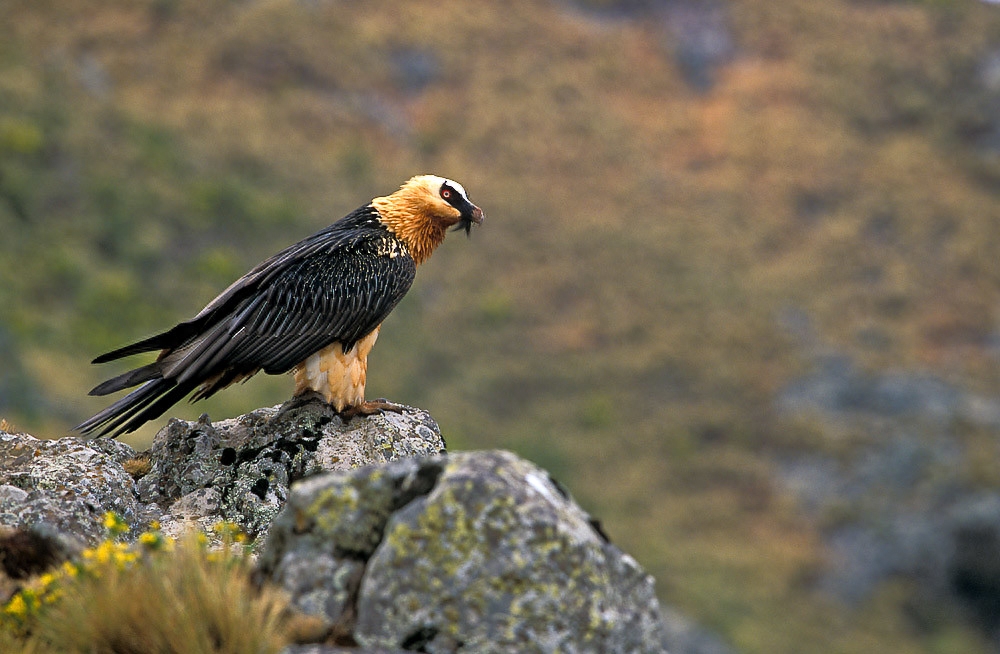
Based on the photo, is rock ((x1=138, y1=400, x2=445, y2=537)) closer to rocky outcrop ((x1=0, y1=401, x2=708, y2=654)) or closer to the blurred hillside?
rocky outcrop ((x1=0, y1=401, x2=708, y2=654))

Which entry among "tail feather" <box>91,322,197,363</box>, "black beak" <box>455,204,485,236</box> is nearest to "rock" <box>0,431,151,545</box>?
"tail feather" <box>91,322,197,363</box>

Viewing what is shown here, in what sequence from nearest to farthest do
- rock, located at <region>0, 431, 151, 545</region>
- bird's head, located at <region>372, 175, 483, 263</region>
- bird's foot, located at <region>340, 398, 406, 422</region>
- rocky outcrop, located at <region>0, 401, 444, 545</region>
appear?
rock, located at <region>0, 431, 151, 545</region> < rocky outcrop, located at <region>0, 401, 444, 545</region> < bird's foot, located at <region>340, 398, 406, 422</region> < bird's head, located at <region>372, 175, 483, 263</region>

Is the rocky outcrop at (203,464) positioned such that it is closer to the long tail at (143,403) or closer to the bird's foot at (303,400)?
the bird's foot at (303,400)

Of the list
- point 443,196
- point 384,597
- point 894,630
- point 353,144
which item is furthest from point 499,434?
point 384,597

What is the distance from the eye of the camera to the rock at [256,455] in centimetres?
948

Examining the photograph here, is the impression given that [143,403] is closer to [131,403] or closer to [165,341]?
[131,403]

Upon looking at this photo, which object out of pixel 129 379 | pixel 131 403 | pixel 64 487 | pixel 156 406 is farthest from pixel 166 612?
pixel 156 406

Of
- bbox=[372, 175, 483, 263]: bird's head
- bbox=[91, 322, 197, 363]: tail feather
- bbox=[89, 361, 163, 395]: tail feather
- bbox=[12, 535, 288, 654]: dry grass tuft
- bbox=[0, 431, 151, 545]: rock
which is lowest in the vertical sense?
bbox=[12, 535, 288, 654]: dry grass tuft

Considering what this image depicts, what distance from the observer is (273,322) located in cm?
985

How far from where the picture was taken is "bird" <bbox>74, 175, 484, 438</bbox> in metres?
9.59

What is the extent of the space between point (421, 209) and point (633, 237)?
52419 millimetres

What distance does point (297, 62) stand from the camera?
68.4 metres

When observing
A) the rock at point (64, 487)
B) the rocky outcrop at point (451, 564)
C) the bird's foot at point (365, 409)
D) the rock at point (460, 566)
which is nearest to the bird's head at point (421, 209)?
the bird's foot at point (365, 409)

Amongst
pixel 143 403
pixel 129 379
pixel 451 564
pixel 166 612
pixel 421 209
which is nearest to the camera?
pixel 166 612
